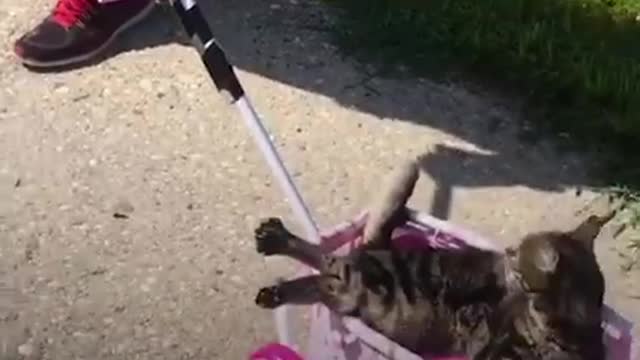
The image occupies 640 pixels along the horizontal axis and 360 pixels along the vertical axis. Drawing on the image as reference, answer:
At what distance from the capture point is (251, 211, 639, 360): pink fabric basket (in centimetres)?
314

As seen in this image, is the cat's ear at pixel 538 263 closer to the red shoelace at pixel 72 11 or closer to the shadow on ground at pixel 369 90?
the shadow on ground at pixel 369 90

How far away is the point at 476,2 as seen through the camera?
16.4 feet

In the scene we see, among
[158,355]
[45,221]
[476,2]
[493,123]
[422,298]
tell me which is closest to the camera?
[422,298]

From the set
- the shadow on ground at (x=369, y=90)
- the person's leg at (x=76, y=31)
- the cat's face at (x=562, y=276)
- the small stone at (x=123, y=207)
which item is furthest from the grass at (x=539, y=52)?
the cat's face at (x=562, y=276)

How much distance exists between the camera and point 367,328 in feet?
10.3

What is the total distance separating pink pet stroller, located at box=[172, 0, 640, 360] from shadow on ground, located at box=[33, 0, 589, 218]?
71 cm

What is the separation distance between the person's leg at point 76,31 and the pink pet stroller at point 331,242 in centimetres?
126

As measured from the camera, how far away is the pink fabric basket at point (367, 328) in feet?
10.3

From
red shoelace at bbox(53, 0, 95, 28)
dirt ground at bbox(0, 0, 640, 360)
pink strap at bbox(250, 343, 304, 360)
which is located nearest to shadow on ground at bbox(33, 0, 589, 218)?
dirt ground at bbox(0, 0, 640, 360)

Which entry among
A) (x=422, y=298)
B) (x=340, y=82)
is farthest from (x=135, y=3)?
(x=422, y=298)

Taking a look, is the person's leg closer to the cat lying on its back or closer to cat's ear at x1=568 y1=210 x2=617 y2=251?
the cat lying on its back

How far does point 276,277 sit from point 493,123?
0.95m

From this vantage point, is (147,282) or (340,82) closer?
(147,282)

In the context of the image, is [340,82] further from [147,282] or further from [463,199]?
[147,282]
